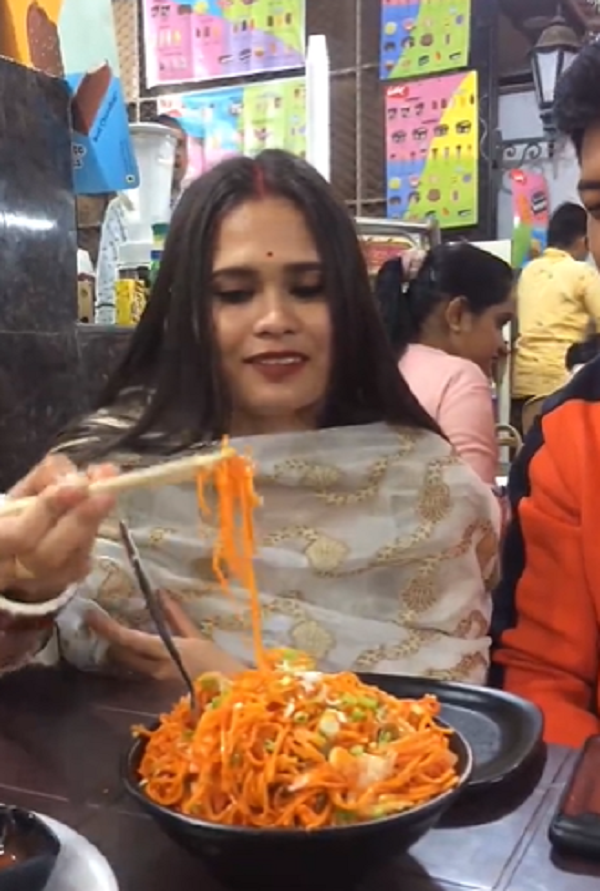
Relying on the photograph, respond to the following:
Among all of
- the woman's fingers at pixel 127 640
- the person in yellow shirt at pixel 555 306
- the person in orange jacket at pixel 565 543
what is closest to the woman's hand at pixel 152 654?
the woman's fingers at pixel 127 640

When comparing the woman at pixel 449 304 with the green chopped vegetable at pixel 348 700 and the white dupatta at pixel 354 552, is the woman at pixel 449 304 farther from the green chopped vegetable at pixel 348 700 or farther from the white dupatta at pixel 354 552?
the green chopped vegetable at pixel 348 700

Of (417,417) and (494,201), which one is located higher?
(494,201)

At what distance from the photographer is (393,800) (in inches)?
33.6

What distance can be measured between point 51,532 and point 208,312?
67 cm

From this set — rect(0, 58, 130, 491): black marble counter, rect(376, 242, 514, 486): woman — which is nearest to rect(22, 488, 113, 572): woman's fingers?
rect(0, 58, 130, 491): black marble counter

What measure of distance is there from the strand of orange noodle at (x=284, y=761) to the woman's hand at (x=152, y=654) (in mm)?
401

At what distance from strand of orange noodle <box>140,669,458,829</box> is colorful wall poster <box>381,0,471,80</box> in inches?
208

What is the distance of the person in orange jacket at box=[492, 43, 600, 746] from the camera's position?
Result: 1604 mm

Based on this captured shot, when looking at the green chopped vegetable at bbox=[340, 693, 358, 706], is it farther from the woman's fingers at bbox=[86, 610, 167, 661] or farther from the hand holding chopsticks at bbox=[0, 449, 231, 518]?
the woman's fingers at bbox=[86, 610, 167, 661]

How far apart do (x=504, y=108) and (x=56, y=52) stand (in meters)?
4.38

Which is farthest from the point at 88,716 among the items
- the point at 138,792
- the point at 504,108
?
the point at 504,108

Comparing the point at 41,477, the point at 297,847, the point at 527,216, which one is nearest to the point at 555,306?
the point at 527,216

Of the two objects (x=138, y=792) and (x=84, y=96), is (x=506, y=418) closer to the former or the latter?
(x=84, y=96)

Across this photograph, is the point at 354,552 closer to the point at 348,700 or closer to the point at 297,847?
the point at 348,700
